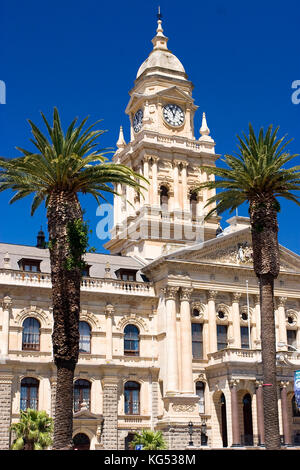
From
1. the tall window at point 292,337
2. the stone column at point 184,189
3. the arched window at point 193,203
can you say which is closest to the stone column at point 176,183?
the stone column at point 184,189

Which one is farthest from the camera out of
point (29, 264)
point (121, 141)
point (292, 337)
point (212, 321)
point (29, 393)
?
point (121, 141)

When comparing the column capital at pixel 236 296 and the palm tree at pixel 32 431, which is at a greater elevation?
the column capital at pixel 236 296

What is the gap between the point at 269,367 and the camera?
117 ft

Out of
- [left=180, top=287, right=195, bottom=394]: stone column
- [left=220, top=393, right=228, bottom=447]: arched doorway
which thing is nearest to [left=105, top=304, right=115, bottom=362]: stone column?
[left=180, top=287, right=195, bottom=394]: stone column

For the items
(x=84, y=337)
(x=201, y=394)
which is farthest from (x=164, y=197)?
(x=201, y=394)

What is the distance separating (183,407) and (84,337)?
9.89m

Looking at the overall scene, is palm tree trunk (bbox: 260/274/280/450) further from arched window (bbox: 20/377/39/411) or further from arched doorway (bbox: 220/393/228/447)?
arched window (bbox: 20/377/39/411)

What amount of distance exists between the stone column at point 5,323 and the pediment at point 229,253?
1388 centimetres

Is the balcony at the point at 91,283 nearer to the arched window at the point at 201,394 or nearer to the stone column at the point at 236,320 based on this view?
the stone column at the point at 236,320

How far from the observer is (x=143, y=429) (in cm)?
5381

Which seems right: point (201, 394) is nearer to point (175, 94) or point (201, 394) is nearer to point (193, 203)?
point (193, 203)

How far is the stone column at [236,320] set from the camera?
59338mm

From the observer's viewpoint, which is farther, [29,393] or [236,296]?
[236,296]

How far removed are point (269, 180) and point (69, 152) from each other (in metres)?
11.7
